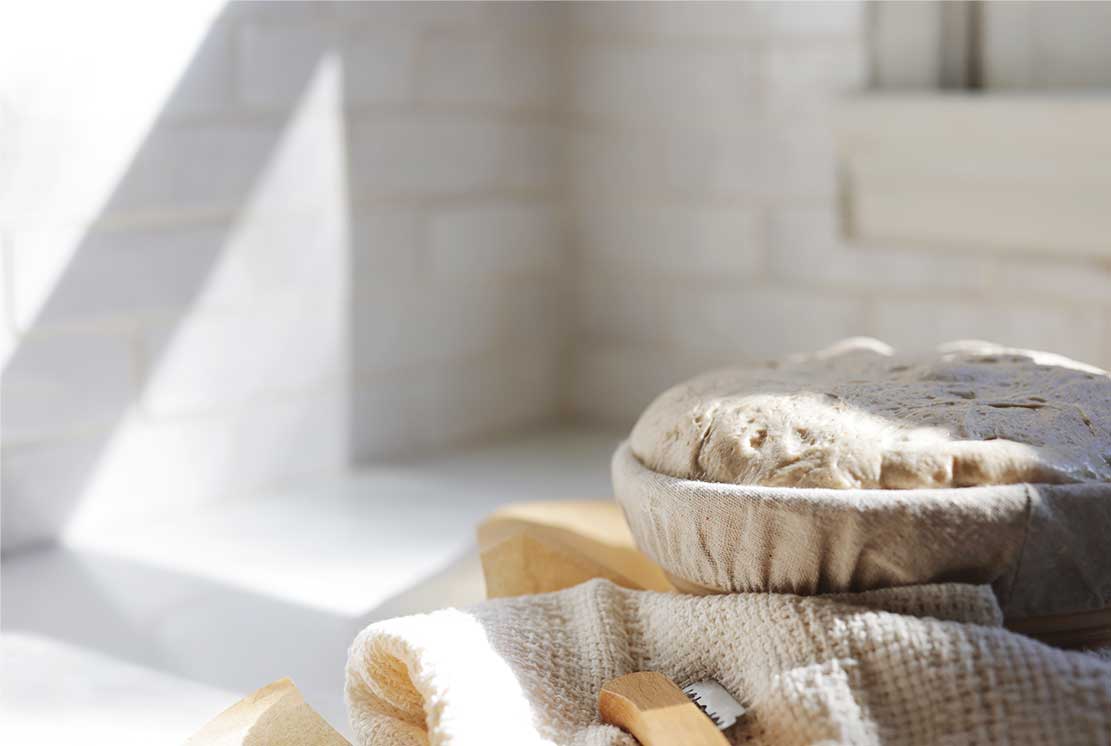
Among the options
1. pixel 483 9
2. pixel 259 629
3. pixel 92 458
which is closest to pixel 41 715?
pixel 259 629

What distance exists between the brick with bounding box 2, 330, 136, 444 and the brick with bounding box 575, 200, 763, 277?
68cm

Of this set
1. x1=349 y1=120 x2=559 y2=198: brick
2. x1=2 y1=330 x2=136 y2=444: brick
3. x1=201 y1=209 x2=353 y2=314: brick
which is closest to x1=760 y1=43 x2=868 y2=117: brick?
x1=349 y1=120 x2=559 y2=198: brick

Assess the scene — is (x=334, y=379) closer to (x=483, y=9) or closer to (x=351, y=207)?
(x=351, y=207)

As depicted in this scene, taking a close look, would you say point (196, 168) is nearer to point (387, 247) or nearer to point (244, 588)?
point (387, 247)

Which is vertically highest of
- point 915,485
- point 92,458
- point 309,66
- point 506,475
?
point 309,66

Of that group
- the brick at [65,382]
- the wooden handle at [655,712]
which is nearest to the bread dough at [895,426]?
the wooden handle at [655,712]

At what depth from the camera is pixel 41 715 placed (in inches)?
34.5

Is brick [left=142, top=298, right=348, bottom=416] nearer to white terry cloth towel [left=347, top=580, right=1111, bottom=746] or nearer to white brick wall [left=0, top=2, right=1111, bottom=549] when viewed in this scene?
white brick wall [left=0, top=2, right=1111, bottom=549]

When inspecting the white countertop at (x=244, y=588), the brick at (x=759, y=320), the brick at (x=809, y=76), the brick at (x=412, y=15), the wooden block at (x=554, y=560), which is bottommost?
the white countertop at (x=244, y=588)

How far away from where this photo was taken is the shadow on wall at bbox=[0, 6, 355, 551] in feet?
4.03

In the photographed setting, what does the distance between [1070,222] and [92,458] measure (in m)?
1.04

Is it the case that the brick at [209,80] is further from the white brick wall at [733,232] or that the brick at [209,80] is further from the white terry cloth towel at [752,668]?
the white terry cloth towel at [752,668]

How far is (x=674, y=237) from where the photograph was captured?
165 cm

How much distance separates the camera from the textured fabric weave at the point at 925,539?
26.3 inches
